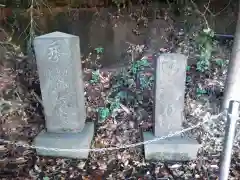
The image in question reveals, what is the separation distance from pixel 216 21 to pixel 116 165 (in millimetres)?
4967

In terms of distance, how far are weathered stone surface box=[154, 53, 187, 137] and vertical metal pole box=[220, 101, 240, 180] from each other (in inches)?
40.0

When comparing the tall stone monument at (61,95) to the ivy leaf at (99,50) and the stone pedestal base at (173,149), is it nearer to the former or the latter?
the stone pedestal base at (173,149)

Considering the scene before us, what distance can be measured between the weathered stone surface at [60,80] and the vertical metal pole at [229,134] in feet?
6.27

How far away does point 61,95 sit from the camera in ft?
10.4

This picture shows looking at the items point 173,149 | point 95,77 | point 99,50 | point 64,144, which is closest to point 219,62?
point 95,77

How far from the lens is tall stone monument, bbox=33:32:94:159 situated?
295cm

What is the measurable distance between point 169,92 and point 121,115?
4.10 ft

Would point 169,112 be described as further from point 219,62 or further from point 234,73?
point 219,62

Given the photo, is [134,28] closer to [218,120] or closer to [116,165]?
[218,120]

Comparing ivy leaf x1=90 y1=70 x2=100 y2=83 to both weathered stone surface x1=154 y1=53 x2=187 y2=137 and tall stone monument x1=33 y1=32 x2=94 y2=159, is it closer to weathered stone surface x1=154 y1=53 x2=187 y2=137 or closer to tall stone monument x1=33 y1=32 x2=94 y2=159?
tall stone monument x1=33 y1=32 x2=94 y2=159

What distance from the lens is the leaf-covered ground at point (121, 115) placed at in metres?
2.97

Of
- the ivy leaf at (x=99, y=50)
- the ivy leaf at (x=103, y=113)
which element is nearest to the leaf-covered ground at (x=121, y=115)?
the ivy leaf at (x=103, y=113)

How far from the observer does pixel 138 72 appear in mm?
4949

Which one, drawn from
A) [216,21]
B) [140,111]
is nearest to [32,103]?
[140,111]
